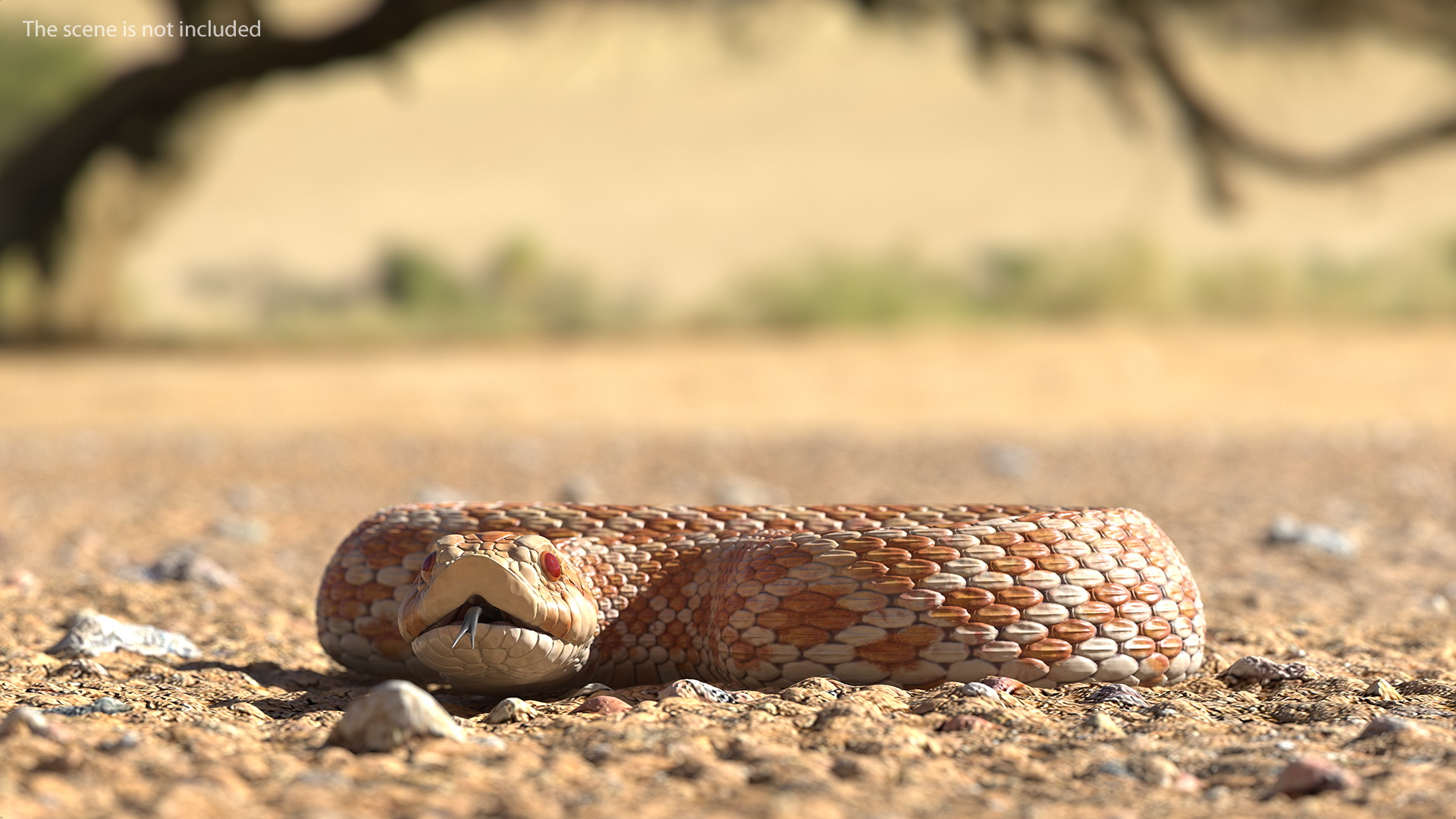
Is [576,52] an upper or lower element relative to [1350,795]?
upper

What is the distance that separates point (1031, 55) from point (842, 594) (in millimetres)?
16801

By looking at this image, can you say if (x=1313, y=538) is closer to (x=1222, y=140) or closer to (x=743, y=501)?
(x=743, y=501)

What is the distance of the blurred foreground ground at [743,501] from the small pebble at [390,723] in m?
0.06

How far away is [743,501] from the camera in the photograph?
8680 mm

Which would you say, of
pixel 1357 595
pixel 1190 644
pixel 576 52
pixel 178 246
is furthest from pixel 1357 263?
pixel 178 246

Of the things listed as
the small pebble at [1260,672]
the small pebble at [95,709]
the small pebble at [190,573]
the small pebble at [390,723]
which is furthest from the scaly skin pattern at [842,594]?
the small pebble at [190,573]

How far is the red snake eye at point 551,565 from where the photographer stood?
11.8 ft

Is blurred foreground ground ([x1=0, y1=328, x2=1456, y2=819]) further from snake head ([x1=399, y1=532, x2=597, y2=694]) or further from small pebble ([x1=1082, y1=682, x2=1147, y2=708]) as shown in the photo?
snake head ([x1=399, y1=532, x2=597, y2=694])

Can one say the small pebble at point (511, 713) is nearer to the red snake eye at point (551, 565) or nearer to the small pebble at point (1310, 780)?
the red snake eye at point (551, 565)

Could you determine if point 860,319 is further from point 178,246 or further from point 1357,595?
point 178,246

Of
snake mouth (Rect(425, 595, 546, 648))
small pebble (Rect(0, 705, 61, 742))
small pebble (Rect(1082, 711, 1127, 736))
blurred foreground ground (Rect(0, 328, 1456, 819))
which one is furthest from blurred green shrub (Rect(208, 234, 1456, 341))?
small pebble (Rect(0, 705, 61, 742))

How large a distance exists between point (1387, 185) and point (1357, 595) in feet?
55.7

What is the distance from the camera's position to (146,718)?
3.27 meters

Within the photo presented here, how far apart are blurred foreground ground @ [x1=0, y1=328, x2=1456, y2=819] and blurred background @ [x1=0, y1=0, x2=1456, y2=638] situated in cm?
10
